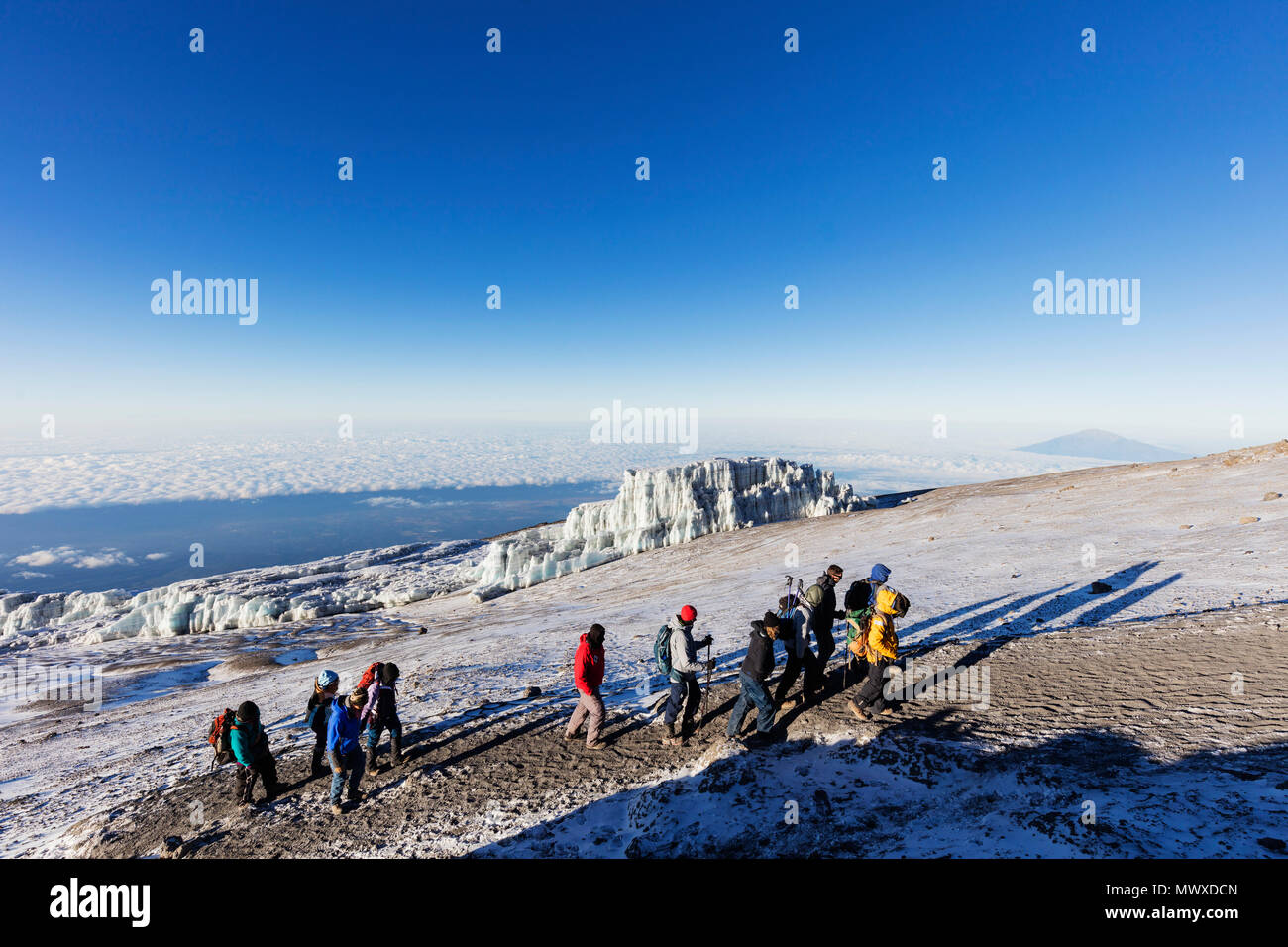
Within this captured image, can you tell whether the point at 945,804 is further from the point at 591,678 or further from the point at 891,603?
the point at 591,678

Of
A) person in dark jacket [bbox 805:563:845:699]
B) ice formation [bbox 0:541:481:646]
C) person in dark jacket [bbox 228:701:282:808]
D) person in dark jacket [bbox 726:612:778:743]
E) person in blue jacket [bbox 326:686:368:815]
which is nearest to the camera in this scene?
person in blue jacket [bbox 326:686:368:815]

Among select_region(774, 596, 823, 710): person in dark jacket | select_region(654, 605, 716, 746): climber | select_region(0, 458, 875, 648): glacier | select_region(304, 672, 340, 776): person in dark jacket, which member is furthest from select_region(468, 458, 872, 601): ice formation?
select_region(774, 596, 823, 710): person in dark jacket

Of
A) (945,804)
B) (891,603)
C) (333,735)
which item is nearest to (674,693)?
(891,603)

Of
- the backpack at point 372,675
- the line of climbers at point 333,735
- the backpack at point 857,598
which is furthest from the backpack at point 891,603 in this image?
the backpack at point 372,675

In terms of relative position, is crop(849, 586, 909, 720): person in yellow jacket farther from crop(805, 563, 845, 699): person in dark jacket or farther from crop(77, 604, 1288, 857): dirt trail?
crop(805, 563, 845, 699): person in dark jacket

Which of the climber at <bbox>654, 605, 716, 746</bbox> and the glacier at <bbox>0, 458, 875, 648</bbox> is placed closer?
the climber at <bbox>654, 605, 716, 746</bbox>
